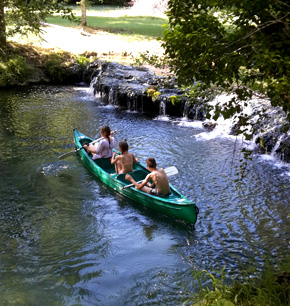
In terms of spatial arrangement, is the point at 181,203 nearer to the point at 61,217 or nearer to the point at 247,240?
the point at 247,240

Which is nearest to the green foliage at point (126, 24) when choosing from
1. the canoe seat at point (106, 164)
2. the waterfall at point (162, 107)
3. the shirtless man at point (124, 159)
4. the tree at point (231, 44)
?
the waterfall at point (162, 107)

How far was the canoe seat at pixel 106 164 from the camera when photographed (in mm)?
9867

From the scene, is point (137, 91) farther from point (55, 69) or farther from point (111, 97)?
point (55, 69)

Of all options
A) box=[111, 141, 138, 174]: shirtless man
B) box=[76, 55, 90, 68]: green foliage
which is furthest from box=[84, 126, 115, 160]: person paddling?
box=[76, 55, 90, 68]: green foliage

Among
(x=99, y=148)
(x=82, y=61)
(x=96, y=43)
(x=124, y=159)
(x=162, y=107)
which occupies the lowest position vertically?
(x=162, y=107)

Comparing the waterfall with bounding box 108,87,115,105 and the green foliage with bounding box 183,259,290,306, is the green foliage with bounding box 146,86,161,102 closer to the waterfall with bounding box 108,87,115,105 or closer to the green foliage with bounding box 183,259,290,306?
the waterfall with bounding box 108,87,115,105

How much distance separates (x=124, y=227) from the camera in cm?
753

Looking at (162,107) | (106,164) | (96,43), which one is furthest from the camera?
(96,43)

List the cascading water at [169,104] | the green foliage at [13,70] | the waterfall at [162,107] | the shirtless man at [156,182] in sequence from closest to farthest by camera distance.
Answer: the shirtless man at [156,182]
the cascading water at [169,104]
the waterfall at [162,107]
the green foliage at [13,70]

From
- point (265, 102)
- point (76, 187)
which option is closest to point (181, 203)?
point (76, 187)

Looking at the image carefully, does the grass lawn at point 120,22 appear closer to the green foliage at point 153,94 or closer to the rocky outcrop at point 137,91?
the rocky outcrop at point 137,91

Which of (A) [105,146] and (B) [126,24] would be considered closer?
(A) [105,146]

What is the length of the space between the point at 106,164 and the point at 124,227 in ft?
9.13

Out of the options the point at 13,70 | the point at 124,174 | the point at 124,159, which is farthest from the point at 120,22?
the point at 124,174
